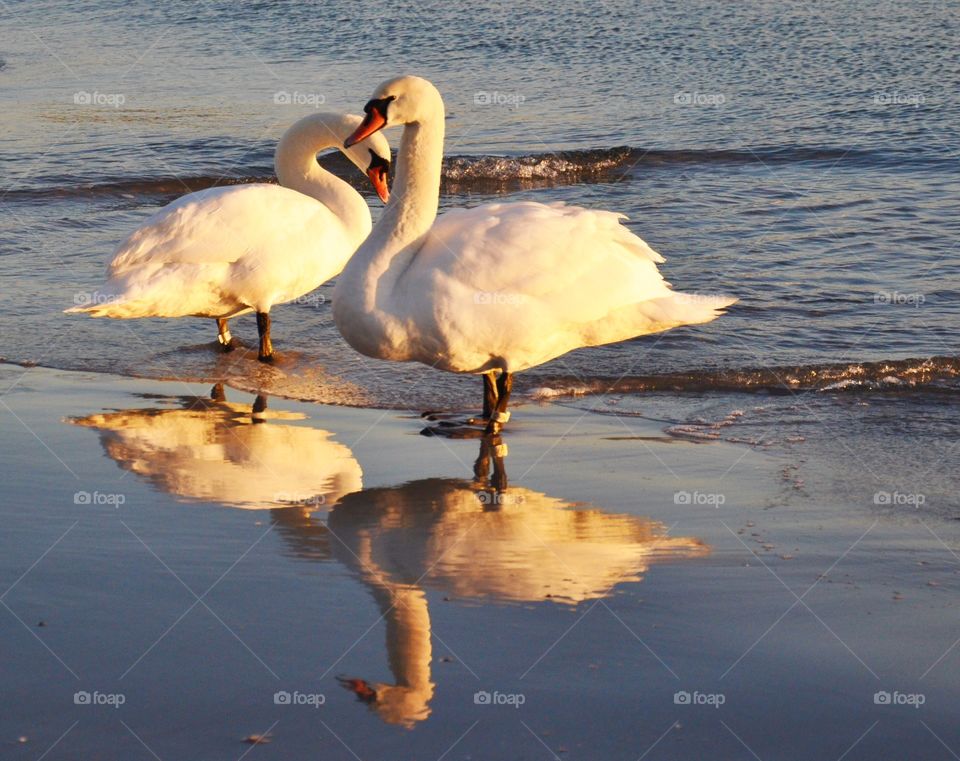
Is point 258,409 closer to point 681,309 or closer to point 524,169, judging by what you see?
point 681,309

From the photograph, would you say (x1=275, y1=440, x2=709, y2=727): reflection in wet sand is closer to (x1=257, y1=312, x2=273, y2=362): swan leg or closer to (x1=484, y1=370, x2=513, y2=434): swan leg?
(x1=484, y1=370, x2=513, y2=434): swan leg

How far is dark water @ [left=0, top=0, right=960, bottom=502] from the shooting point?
7.51 meters

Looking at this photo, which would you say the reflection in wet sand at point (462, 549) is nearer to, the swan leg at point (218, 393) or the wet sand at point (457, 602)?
the wet sand at point (457, 602)

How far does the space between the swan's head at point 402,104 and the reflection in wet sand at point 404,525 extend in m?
1.50

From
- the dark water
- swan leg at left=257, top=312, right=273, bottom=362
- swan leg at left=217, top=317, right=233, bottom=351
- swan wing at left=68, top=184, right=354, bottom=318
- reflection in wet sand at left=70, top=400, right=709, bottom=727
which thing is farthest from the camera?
swan leg at left=217, top=317, right=233, bottom=351

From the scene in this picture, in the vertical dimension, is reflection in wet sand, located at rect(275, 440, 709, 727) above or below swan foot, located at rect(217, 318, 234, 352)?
above

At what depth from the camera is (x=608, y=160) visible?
13453 millimetres

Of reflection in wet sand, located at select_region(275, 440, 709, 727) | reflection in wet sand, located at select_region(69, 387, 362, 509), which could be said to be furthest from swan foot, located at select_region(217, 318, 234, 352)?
reflection in wet sand, located at select_region(275, 440, 709, 727)

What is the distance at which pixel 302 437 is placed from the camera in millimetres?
6336

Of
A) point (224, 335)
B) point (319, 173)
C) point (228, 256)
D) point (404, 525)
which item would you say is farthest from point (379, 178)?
point (404, 525)

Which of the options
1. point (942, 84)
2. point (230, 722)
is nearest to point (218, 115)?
point (942, 84)

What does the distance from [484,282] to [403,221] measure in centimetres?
60

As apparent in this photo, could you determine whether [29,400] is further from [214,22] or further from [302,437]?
[214,22]

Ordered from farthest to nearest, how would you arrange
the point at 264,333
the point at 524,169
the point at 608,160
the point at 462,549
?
the point at 524,169, the point at 608,160, the point at 264,333, the point at 462,549
